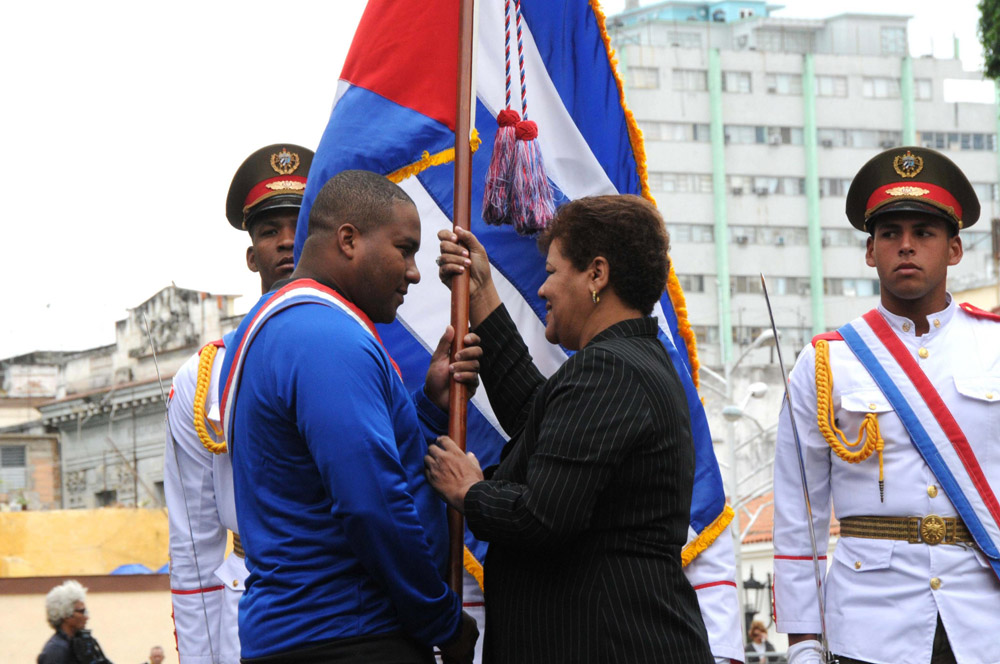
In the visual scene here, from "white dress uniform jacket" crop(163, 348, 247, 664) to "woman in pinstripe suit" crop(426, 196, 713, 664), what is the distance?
1.35m

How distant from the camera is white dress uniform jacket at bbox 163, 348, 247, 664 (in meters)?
5.00

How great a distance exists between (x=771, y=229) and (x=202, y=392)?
74.4 meters

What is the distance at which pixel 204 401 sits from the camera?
197 inches

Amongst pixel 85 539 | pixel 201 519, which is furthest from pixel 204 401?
pixel 85 539

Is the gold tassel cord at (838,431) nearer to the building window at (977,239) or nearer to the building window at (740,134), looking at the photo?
the building window at (740,134)

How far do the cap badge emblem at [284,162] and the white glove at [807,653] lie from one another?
2.59m

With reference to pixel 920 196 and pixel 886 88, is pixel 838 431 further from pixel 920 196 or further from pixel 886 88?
pixel 886 88

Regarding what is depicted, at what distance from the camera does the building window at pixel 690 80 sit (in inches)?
3022

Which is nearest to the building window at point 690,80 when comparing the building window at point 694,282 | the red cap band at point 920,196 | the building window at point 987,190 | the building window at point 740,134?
the building window at point 740,134

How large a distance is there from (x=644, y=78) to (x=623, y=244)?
7405 centimetres

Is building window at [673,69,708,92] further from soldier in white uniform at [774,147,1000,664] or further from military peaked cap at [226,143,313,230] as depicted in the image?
soldier in white uniform at [774,147,1000,664]

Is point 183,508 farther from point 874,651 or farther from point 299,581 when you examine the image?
point 874,651

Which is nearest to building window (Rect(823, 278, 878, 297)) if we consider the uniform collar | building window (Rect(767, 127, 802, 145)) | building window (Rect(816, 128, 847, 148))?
building window (Rect(816, 128, 847, 148))

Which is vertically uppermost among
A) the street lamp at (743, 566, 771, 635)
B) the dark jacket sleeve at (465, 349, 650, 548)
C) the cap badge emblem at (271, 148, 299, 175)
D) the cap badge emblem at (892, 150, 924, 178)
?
the cap badge emblem at (271, 148, 299, 175)
